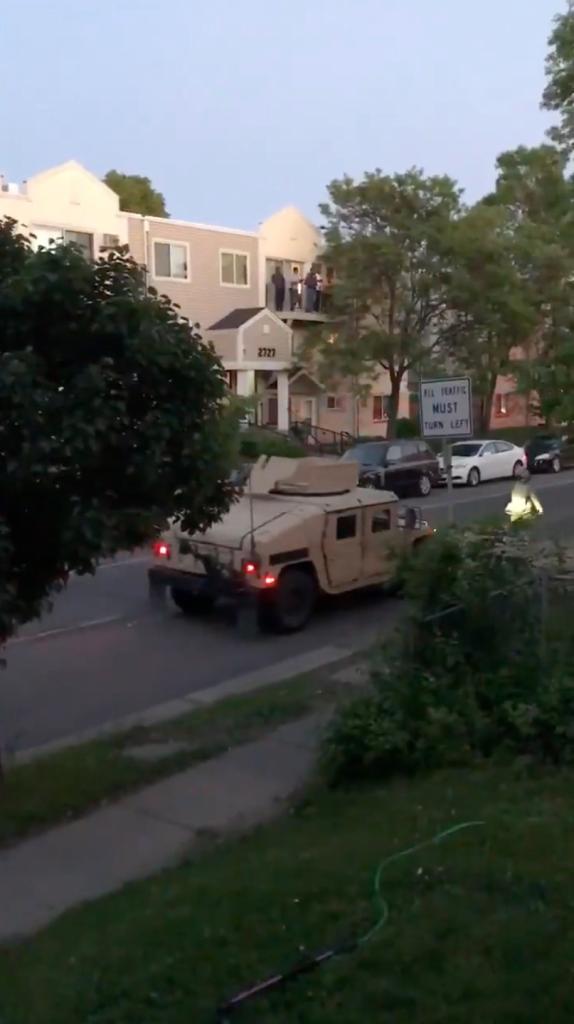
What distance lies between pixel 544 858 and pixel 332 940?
3.80ft

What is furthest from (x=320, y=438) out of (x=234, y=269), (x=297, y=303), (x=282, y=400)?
(x=234, y=269)

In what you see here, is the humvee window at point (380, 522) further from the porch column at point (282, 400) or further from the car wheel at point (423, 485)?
the porch column at point (282, 400)

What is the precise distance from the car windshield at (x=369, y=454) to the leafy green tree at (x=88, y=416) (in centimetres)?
2272

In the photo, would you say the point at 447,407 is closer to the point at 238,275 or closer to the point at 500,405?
the point at 238,275

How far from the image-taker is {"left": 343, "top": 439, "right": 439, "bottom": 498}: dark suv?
96.5 feet

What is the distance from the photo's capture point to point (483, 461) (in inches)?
1404

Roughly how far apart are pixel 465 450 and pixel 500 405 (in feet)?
63.9

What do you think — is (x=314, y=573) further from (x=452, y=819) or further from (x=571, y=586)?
(x=452, y=819)

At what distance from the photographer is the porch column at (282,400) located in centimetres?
4125

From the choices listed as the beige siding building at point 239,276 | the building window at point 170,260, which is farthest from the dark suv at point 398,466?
the building window at point 170,260

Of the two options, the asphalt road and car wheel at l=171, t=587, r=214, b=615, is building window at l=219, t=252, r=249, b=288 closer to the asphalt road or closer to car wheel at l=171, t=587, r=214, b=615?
the asphalt road

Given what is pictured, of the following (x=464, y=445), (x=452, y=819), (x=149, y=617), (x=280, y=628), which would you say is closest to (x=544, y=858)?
(x=452, y=819)

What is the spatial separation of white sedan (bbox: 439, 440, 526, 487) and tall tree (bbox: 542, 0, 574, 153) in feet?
54.6

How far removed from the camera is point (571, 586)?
896cm
